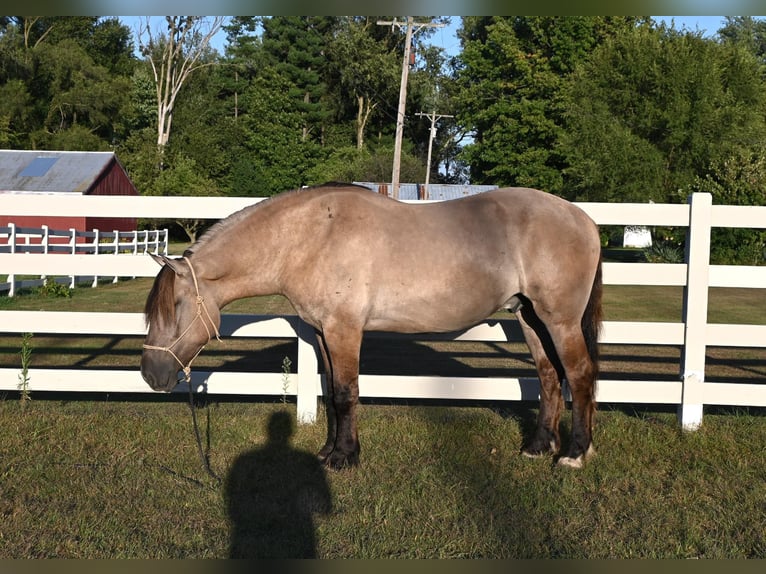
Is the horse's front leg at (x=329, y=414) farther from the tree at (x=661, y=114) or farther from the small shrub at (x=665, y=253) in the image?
the tree at (x=661, y=114)

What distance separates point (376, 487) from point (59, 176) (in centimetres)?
3294

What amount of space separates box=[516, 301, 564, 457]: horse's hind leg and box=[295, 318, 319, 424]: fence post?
161 cm

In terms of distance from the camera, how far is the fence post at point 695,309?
217 inches

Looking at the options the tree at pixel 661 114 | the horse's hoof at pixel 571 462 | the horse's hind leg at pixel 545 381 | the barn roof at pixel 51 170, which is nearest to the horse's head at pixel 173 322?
the horse's hind leg at pixel 545 381

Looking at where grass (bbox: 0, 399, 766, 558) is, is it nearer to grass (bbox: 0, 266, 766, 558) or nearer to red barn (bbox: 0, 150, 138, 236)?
grass (bbox: 0, 266, 766, 558)

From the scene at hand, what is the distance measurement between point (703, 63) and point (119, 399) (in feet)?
99.6

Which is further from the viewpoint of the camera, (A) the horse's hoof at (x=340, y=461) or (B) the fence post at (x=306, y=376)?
(B) the fence post at (x=306, y=376)

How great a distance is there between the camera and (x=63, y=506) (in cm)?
386

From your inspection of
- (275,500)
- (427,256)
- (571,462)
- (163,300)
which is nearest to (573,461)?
(571,462)

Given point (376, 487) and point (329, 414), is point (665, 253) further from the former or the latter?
point (376, 487)

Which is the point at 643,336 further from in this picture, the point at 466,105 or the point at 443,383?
the point at 466,105

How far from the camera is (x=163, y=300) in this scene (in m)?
4.54

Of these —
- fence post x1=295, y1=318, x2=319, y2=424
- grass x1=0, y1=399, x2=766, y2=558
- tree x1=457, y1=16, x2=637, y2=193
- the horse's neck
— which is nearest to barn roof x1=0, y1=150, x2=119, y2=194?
tree x1=457, y1=16, x2=637, y2=193

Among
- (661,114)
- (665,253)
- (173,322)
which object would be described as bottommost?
(665,253)
